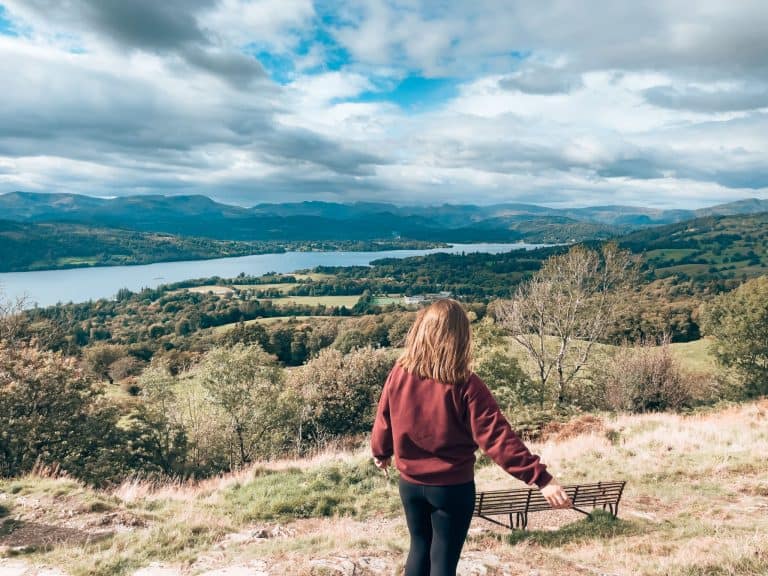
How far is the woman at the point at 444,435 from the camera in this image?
3098 millimetres

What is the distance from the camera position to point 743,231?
571ft

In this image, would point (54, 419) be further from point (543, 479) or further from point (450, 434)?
point (543, 479)

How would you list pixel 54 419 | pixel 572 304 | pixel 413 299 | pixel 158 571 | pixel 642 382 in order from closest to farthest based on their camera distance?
pixel 158 571 < pixel 54 419 < pixel 642 382 < pixel 572 304 < pixel 413 299

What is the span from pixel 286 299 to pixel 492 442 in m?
128

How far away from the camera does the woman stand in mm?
3098

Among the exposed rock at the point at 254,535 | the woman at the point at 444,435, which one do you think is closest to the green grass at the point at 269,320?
the exposed rock at the point at 254,535

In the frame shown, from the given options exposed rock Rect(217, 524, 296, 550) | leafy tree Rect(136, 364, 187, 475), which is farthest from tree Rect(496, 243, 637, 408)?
exposed rock Rect(217, 524, 296, 550)

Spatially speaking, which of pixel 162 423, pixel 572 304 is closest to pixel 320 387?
pixel 162 423

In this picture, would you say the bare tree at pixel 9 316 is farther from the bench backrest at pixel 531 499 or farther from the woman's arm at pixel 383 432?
the woman's arm at pixel 383 432

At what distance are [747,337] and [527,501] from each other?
34168mm

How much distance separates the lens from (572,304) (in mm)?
27188

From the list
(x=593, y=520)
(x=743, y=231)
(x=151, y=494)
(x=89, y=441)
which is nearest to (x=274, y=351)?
(x=89, y=441)

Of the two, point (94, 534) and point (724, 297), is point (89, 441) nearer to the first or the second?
point (94, 534)

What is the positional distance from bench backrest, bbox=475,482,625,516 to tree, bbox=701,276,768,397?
3188 cm
